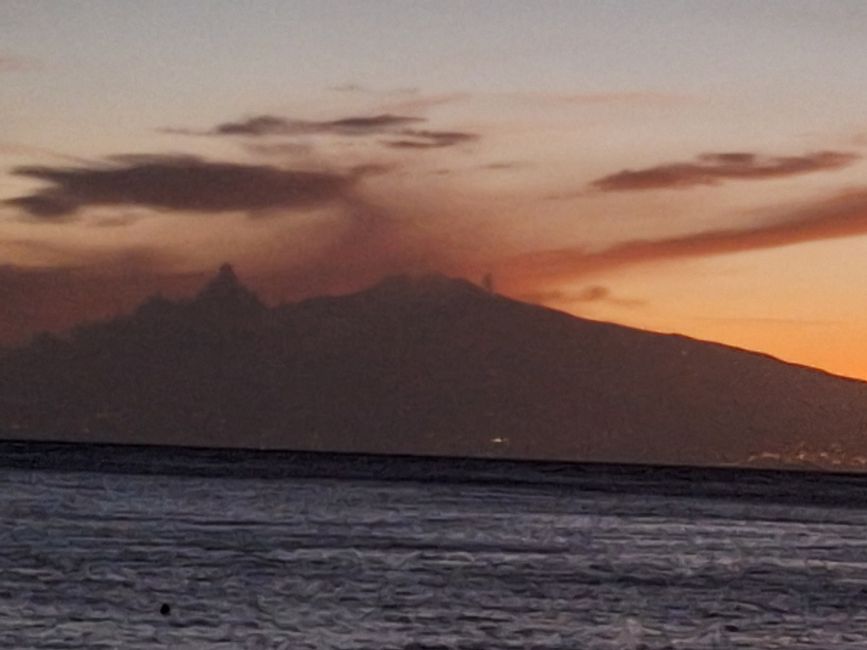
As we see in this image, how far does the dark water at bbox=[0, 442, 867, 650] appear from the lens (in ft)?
126

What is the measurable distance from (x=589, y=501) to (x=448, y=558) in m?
63.4

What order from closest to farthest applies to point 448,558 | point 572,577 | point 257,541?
point 572,577 → point 448,558 → point 257,541

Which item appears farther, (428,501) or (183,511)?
(428,501)

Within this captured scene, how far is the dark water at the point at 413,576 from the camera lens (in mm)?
38500

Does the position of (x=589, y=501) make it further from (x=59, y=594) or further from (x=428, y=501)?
(x=59, y=594)

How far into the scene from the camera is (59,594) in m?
43.8

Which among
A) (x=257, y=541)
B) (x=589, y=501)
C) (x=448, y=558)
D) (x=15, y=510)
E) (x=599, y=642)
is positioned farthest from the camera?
(x=589, y=501)

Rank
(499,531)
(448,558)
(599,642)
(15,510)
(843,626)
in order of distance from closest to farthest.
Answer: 1. (599,642)
2. (843,626)
3. (448,558)
4. (499,531)
5. (15,510)

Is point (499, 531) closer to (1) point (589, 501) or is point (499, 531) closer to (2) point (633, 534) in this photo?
(2) point (633, 534)

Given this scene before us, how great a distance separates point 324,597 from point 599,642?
10.1 m

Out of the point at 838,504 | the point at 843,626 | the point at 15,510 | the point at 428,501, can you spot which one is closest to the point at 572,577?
the point at 843,626

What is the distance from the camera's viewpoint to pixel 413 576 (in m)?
53.7

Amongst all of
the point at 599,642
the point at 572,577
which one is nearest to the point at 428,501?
the point at 572,577

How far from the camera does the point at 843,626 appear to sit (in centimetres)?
4331
